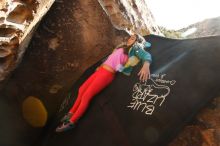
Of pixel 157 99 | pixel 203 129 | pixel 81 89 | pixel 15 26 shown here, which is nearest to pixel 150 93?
pixel 157 99

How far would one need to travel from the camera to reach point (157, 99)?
3.27 m

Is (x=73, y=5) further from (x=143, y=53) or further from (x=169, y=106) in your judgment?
(x=169, y=106)

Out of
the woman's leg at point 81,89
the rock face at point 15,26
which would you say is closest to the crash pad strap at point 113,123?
the woman's leg at point 81,89

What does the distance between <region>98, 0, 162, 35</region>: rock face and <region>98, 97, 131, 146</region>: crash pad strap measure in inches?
50.3

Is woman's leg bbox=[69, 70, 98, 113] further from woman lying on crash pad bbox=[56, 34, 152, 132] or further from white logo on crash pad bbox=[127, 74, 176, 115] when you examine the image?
white logo on crash pad bbox=[127, 74, 176, 115]

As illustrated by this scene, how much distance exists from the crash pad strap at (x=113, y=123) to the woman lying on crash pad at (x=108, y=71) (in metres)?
0.17

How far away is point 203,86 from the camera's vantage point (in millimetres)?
3070

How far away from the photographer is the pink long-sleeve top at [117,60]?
389cm

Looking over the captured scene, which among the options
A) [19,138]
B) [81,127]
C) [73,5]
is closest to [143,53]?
[81,127]

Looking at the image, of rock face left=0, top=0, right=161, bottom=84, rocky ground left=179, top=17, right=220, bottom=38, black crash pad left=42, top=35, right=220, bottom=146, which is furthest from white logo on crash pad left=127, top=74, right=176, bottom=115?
rocky ground left=179, top=17, right=220, bottom=38

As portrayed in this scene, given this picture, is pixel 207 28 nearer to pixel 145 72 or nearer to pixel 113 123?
pixel 145 72

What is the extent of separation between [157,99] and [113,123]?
537mm

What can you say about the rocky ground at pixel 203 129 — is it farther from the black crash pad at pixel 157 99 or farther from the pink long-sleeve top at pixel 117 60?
the pink long-sleeve top at pixel 117 60

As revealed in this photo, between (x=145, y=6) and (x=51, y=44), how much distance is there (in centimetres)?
188
